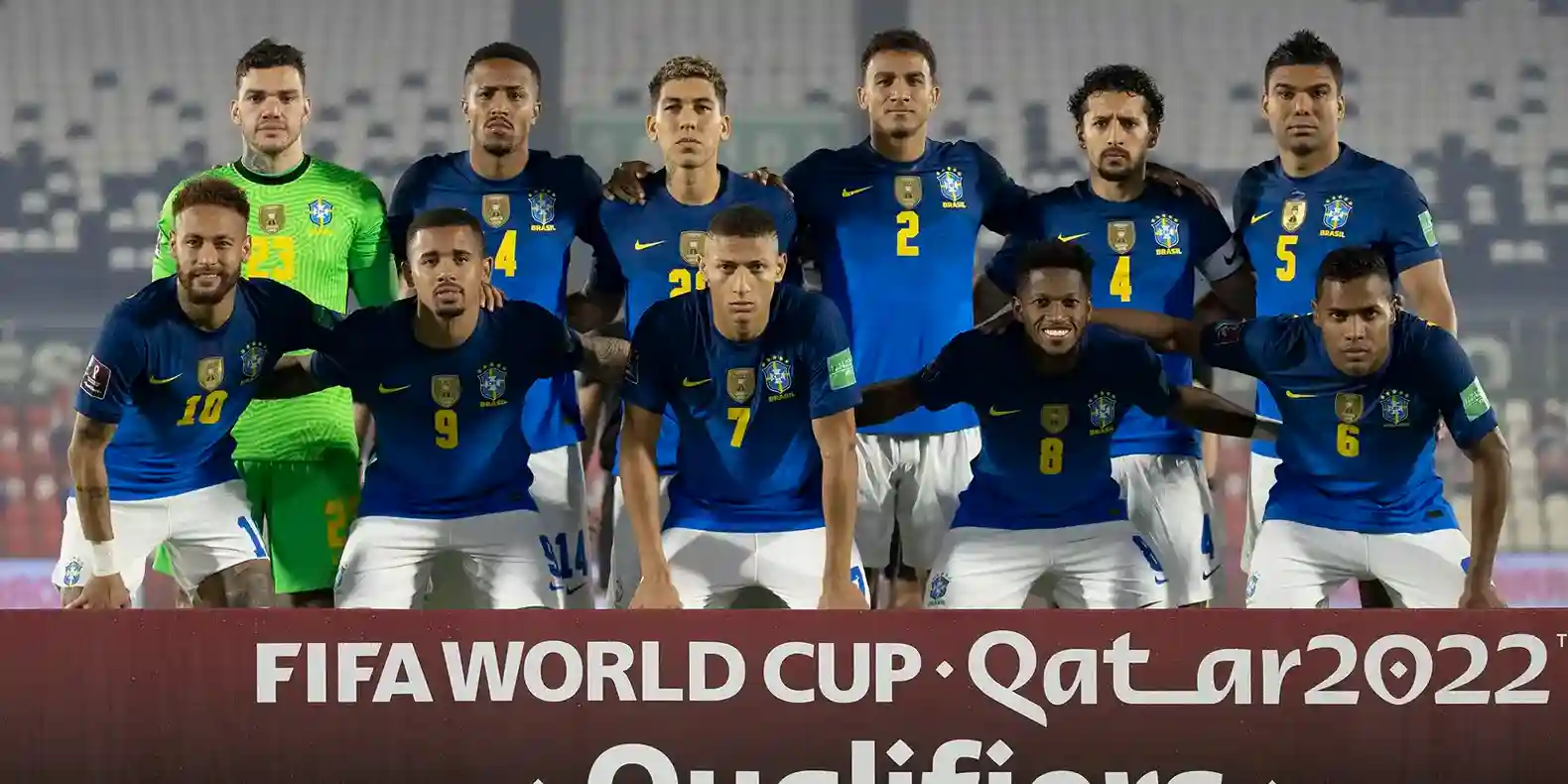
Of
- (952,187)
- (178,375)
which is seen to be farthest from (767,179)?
(178,375)

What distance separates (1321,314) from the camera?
14.1ft

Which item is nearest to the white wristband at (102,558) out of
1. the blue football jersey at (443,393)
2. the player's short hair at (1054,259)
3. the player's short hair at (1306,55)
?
the blue football jersey at (443,393)

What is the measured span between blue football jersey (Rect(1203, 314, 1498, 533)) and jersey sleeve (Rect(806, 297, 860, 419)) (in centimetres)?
99

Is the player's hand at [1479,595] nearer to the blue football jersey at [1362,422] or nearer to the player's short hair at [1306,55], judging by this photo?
the blue football jersey at [1362,422]

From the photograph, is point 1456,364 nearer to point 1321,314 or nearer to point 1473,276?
point 1321,314

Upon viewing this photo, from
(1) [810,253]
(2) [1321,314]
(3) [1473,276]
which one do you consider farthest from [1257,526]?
(3) [1473,276]

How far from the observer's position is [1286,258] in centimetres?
462

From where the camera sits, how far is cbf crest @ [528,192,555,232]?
4.69 metres

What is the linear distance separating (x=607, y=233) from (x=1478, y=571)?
7.27 ft

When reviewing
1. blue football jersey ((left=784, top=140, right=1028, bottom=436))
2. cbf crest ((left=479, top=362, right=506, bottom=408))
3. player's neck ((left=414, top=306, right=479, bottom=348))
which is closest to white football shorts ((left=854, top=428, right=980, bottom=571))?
blue football jersey ((left=784, top=140, right=1028, bottom=436))

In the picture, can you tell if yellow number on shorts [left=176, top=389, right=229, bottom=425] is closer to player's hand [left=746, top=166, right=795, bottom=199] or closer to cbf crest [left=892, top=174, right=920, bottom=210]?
player's hand [left=746, top=166, right=795, bottom=199]

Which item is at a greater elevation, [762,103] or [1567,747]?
[762,103]

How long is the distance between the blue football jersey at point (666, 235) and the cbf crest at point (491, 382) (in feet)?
1.35

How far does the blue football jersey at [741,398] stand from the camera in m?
4.23
